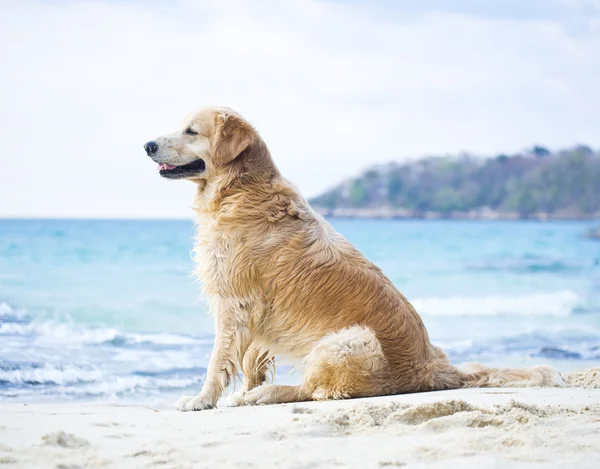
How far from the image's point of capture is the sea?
8.20m

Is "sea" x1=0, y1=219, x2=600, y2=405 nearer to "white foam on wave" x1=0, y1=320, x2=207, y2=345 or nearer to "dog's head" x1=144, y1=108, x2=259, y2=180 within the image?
"white foam on wave" x1=0, y1=320, x2=207, y2=345

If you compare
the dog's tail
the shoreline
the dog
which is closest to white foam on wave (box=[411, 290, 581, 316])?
the dog's tail

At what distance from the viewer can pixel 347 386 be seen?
4801 millimetres

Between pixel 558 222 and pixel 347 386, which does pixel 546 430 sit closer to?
pixel 347 386

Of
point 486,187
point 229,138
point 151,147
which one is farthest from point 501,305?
point 486,187

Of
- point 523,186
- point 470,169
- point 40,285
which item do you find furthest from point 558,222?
point 40,285

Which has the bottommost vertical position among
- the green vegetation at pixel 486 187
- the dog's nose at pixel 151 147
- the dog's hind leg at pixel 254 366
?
the dog's hind leg at pixel 254 366

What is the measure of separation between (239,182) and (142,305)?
10.5 meters

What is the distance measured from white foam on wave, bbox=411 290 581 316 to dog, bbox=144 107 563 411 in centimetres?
1010

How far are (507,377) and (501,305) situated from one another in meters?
11.1

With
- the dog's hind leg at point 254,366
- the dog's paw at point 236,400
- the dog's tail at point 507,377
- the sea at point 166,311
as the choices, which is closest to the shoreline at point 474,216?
the sea at point 166,311

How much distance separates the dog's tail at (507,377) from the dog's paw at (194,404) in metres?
1.71

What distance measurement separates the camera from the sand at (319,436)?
3232 millimetres

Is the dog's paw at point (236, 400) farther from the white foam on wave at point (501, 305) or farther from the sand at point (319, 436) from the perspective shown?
the white foam on wave at point (501, 305)
